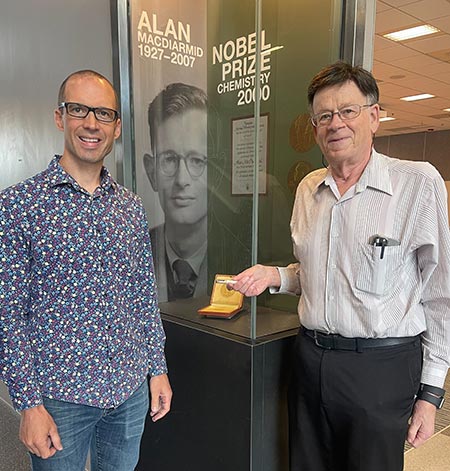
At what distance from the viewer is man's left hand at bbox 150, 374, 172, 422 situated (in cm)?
146

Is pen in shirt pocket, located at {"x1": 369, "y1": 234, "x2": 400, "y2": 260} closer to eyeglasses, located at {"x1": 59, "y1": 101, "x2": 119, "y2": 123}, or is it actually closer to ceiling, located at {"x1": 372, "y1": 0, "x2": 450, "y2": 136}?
eyeglasses, located at {"x1": 59, "y1": 101, "x2": 119, "y2": 123}

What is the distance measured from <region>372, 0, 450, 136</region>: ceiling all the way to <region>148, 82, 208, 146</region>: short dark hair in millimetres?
2808

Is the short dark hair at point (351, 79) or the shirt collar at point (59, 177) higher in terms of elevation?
the short dark hair at point (351, 79)

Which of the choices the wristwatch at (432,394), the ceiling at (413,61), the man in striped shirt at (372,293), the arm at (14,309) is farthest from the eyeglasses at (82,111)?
the ceiling at (413,61)

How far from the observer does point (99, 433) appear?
1356 mm

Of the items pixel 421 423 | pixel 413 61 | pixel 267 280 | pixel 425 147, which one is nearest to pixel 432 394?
pixel 421 423

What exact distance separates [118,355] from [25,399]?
25cm

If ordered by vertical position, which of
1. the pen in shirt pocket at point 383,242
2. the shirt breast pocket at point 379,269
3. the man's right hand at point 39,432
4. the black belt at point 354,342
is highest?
the pen in shirt pocket at point 383,242

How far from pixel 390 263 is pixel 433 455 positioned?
6.12 feet

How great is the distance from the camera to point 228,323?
1.87 m

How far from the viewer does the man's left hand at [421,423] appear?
4.27ft

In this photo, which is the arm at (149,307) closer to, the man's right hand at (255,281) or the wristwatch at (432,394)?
the man's right hand at (255,281)

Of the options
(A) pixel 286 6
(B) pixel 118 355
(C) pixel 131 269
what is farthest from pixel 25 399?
(A) pixel 286 6

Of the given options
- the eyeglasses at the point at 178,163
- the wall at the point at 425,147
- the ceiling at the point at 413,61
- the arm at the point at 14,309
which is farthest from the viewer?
the wall at the point at 425,147
